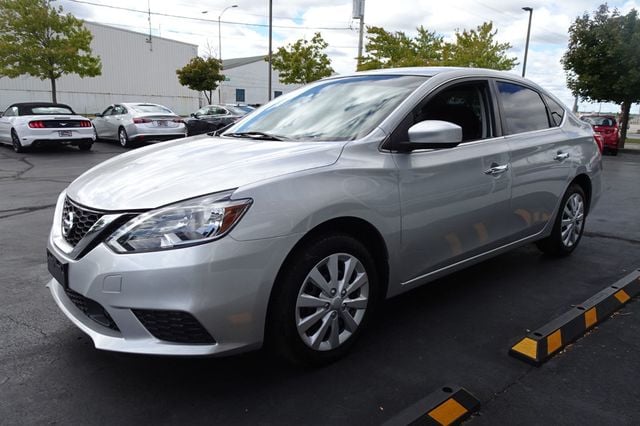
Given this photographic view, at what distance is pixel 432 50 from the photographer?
2655 centimetres

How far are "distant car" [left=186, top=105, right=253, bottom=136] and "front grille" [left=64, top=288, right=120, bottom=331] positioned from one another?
1532 centimetres

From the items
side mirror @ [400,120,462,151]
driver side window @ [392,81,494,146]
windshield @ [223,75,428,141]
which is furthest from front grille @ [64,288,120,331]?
driver side window @ [392,81,494,146]

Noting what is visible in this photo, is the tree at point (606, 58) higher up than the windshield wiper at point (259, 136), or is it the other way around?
the tree at point (606, 58)

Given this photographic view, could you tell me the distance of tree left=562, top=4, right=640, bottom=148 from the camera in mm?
21406

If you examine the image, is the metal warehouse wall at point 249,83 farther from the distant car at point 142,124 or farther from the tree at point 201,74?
the distant car at point 142,124

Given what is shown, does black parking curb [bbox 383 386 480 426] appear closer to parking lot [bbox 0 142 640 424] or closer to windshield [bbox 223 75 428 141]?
parking lot [bbox 0 142 640 424]

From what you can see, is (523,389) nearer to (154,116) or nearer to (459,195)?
(459,195)

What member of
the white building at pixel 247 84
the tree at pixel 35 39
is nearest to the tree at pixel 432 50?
the tree at pixel 35 39

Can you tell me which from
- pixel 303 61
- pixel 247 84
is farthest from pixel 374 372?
pixel 247 84

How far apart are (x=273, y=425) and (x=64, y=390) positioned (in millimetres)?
1103

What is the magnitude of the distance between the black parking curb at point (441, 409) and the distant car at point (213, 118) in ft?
52.1

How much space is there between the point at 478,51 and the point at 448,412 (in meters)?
28.1

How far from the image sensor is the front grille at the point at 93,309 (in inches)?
95.7

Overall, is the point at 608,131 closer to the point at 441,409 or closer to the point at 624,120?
the point at 624,120
